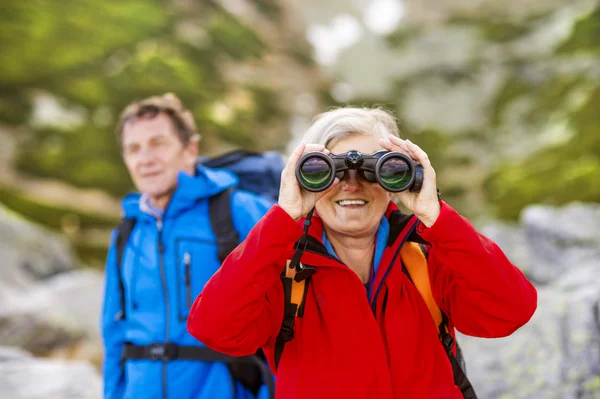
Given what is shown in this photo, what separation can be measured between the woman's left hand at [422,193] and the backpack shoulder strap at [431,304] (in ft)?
0.82

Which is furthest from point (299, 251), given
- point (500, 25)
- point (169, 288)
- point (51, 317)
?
point (500, 25)

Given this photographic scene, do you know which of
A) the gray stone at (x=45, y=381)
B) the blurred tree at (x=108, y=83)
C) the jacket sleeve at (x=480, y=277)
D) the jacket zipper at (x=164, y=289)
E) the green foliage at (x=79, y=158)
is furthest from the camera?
the blurred tree at (x=108, y=83)

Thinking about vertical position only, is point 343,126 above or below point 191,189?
below

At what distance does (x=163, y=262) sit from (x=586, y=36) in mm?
21553

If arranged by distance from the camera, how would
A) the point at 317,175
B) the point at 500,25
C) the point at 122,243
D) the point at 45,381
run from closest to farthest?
the point at 317,175 < the point at 122,243 < the point at 45,381 < the point at 500,25

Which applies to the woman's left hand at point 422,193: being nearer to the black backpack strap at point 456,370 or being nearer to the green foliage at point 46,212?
the black backpack strap at point 456,370

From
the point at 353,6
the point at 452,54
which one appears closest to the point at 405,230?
the point at 452,54

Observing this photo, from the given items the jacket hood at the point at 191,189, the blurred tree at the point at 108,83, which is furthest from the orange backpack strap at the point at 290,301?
the blurred tree at the point at 108,83

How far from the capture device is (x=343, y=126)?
1.99m

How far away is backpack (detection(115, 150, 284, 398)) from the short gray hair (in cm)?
104

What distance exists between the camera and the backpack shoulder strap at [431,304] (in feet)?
6.32

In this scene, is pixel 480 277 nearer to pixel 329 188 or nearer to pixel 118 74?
pixel 329 188

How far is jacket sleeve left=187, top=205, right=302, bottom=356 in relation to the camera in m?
1.70

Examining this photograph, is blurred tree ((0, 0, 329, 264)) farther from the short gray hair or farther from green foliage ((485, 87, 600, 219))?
the short gray hair
